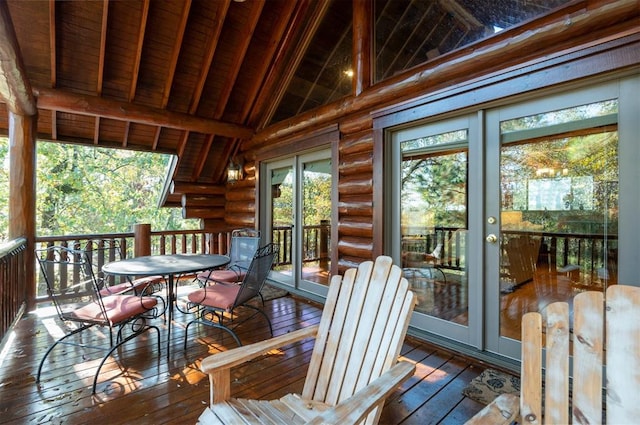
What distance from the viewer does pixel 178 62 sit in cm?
442

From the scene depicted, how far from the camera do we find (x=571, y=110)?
2223 millimetres

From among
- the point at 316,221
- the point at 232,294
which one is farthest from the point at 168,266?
the point at 316,221

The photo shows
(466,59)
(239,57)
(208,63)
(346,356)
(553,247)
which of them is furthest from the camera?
(239,57)

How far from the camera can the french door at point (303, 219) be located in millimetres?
4363

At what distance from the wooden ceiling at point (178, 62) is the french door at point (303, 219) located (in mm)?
886

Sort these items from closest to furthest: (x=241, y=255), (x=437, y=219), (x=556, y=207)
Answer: (x=556, y=207)
(x=437, y=219)
(x=241, y=255)

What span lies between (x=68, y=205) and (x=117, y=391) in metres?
11.4

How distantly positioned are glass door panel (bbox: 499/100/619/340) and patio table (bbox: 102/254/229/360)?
106 inches

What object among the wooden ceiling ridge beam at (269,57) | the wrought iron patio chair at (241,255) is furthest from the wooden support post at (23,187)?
the wooden ceiling ridge beam at (269,57)

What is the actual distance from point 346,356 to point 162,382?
1509 millimetres

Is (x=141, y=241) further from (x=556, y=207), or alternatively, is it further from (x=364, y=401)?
(x=556, y=207)

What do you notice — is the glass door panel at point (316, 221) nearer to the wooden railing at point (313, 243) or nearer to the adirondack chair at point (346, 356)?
the wooden railing at point (313, 243)

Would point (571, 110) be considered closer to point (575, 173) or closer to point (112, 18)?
point (575, 173)

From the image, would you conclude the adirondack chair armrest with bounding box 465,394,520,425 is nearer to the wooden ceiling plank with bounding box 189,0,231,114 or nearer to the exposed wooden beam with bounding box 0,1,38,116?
the exposed wooden beam with bounding box 0,1,38,116
